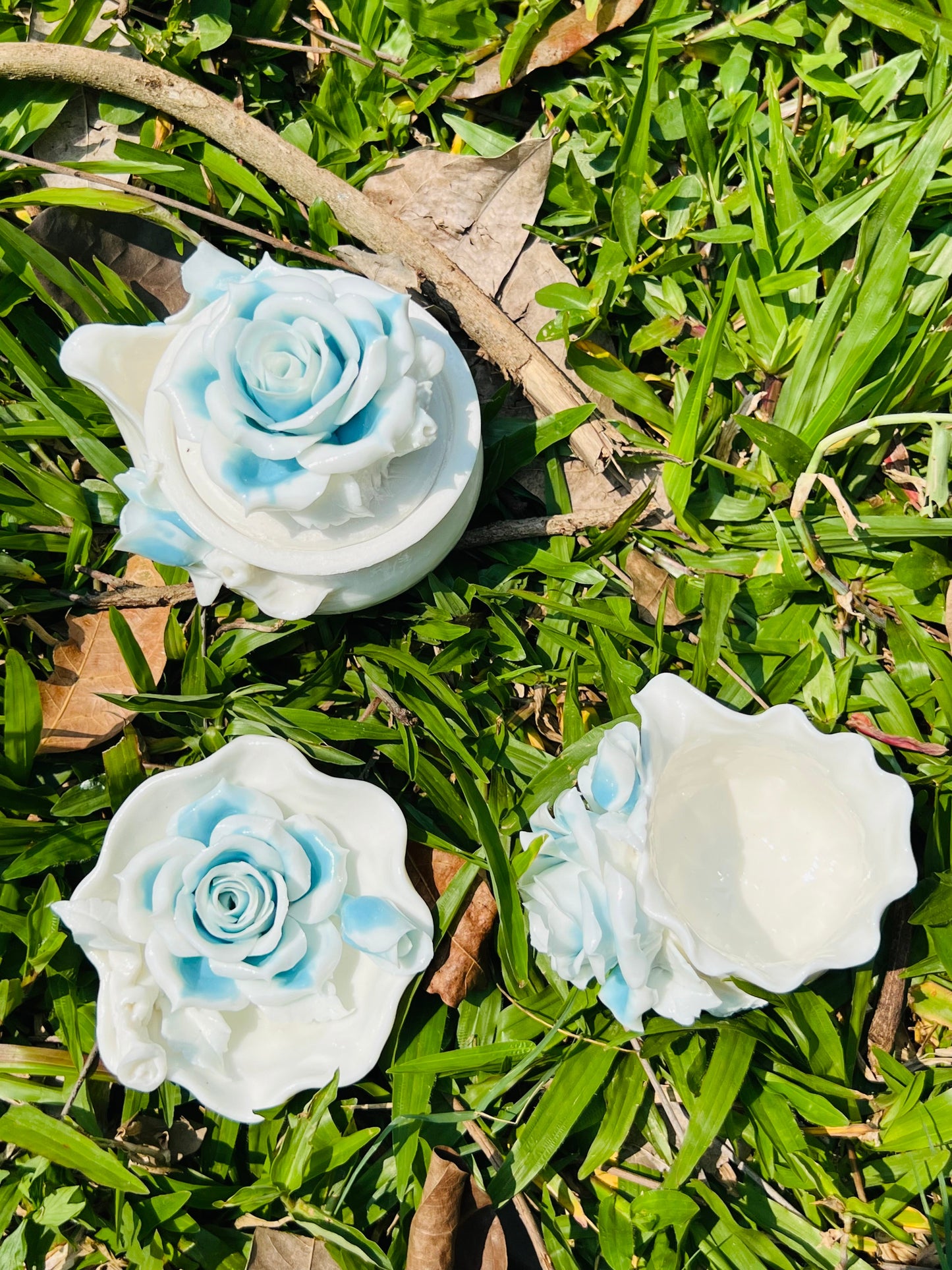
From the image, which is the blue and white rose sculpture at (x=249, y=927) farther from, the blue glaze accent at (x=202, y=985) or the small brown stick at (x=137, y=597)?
the small brown stick at (x=137, y=597)

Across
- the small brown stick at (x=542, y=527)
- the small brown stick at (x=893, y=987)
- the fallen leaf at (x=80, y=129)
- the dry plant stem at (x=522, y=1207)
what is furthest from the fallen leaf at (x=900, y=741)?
the fallen leaf at (x=80, y=129)

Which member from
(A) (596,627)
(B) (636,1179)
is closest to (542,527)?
(A) (596,627)

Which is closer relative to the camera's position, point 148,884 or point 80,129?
point 148,884

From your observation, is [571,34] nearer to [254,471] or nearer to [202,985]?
[254,471]

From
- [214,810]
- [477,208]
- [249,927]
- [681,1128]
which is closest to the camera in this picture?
[249,927]

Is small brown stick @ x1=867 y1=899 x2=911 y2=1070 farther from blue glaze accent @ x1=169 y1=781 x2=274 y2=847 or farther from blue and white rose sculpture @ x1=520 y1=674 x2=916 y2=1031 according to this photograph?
blue glaze accent @ x1=169 y1=781 x2=274 y2=847
